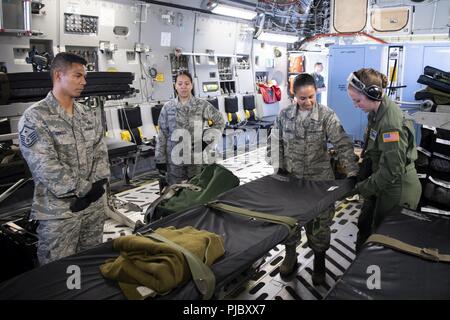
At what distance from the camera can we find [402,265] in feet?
5.67

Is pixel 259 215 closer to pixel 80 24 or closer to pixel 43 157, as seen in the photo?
pixel 43 157

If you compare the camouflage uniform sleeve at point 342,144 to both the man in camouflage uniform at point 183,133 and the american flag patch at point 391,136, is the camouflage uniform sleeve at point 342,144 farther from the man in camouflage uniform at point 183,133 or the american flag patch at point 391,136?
the man in camouflage uniform at point 183,133

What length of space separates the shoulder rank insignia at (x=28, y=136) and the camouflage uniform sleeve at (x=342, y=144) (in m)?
2.08

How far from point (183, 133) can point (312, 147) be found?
4.99 feet

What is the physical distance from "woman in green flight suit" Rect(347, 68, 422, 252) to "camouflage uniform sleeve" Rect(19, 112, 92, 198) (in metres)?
1.99

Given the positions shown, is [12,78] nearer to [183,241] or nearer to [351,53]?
[183,241]

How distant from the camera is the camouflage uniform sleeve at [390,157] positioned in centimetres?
233

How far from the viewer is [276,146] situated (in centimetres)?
309

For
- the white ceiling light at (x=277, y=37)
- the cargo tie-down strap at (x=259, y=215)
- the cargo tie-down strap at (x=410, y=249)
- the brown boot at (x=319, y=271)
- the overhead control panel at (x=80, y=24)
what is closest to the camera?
the cargo tie-down strap at (x=410, y=249)

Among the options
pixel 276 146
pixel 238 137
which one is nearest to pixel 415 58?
pixel 276 146

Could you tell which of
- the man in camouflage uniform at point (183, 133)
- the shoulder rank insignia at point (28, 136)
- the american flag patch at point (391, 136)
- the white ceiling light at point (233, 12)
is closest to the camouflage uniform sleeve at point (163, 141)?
the man in camouflage uniform at point (183, 133)

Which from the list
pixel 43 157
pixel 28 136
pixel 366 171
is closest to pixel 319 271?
pixel 366 171

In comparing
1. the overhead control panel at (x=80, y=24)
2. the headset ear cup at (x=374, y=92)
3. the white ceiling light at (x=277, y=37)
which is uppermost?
the white ceiling light at (x=277, y=37)

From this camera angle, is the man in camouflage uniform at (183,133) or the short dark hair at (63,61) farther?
the man in camouflage uniform at (183,133)
